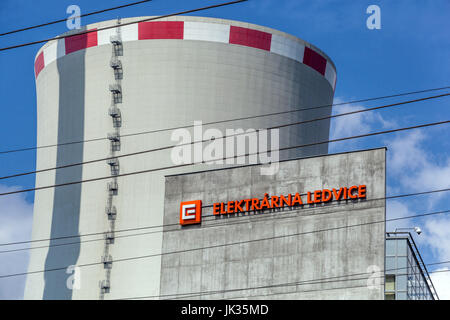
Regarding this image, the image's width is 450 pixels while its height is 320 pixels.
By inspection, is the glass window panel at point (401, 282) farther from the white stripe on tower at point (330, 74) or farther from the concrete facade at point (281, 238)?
the concrete facade at point (281, 238)

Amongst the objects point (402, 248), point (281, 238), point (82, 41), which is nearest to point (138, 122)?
point (82, 41)

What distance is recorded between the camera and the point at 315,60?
184 ft

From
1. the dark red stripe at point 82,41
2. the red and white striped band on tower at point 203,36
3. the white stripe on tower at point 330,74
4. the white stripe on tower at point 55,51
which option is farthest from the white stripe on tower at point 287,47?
the white stripe on tower at point 55,51

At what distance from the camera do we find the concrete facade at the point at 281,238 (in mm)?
37750

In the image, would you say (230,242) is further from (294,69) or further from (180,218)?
(294,69)

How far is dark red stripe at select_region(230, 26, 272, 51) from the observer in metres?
52.8

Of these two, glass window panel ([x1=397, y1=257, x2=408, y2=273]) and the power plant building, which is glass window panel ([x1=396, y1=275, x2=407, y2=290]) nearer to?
glass window panel ([x1=397, y1=257, x2=408, y2=273])

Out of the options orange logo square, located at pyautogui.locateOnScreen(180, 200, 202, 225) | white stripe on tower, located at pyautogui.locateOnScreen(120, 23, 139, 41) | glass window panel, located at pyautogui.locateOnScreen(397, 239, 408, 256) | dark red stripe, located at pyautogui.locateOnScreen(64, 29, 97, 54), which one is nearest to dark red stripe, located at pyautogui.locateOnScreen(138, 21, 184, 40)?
white stripe on tower, located at pyautogui.locateOnScreen(120, 23, 139, 41)

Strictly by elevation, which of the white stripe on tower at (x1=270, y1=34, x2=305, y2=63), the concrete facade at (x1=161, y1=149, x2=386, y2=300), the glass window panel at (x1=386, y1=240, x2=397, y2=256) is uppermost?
the white stripe on tower at (x1=270, y1=34, x2=305, y2=63)

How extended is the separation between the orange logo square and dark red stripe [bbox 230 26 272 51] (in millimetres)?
14139

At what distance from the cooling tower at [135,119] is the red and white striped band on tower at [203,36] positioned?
7 cm

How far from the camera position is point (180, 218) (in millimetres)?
42625
